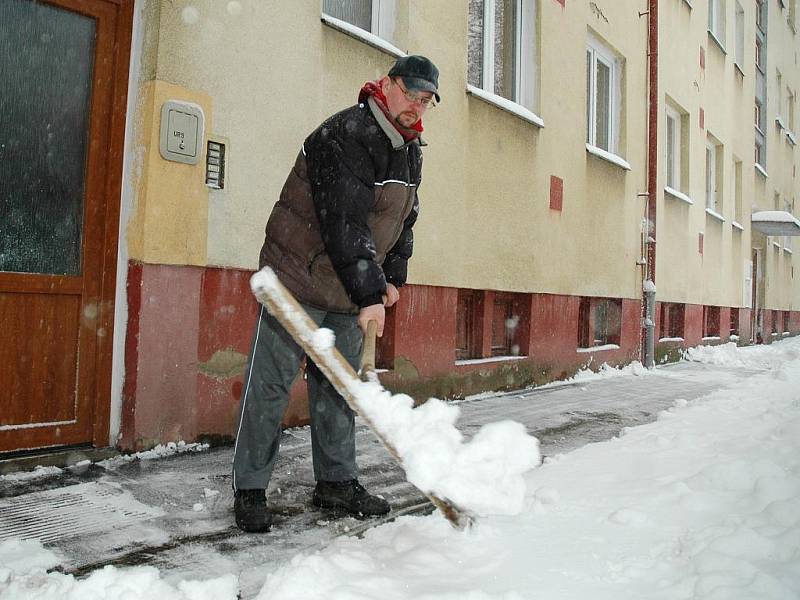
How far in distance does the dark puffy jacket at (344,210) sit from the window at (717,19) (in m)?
11.7

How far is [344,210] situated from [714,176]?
12657 millimetres

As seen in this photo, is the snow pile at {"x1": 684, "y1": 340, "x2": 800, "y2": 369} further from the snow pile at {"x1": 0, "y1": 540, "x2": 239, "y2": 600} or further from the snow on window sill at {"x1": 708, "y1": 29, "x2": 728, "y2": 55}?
the snow pile at {"x1": 0, "y1": 540, "x2": 239, "y2": 600}

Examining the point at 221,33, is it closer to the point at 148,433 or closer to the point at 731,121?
the point at 148,433

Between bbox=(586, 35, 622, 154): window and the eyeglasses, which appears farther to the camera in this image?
bbox=(586, 35, 622, 154): window

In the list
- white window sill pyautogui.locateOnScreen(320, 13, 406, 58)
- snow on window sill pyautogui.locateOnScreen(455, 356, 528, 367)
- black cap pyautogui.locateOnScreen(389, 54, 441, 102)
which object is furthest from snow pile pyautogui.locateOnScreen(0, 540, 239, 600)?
snow on window sill pyautogui.locateOnScreen(455, 356, 528, 367)

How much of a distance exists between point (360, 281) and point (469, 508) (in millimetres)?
825

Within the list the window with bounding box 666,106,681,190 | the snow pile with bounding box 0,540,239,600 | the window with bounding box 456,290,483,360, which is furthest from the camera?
the window with bounding box 666,106,681,190

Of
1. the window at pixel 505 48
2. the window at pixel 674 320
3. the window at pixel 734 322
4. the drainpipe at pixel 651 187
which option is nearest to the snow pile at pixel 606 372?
the drainpipe at pixel 651 187

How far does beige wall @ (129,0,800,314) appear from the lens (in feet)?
11.6

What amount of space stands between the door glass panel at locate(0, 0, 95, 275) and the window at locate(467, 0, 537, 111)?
146 inches

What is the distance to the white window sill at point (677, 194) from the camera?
994 centimetres

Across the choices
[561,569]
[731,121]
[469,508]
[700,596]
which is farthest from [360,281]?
[731,121]

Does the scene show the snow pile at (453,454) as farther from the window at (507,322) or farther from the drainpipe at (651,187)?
the drainpipe at (651,187)

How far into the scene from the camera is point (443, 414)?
86.1 inches
